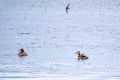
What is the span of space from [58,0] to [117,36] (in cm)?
9287

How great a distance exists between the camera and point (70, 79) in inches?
1118

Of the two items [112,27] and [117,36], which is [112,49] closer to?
[117,36]

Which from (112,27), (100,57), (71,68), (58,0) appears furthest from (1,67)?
(58,0)

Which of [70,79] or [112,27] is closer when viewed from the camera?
[70,79]

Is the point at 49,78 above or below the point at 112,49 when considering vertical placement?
below

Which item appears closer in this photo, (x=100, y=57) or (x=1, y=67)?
(x=1, y=67)

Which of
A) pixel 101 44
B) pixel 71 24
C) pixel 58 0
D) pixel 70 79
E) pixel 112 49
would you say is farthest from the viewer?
pixel 58 0

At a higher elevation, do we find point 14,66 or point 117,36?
point 117,36

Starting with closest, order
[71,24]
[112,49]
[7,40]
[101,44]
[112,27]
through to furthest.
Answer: [112,49] → [101,44] → [7,40] → [112,27] → [71,24]

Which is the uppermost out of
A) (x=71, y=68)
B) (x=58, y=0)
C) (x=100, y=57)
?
(x=58, y=0)

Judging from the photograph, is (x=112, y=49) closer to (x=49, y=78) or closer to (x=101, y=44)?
(x=101, y=44)

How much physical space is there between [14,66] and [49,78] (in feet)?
16.1

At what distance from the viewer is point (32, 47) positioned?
138 feet

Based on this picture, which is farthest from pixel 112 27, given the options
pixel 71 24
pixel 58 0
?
pixel 58 0
